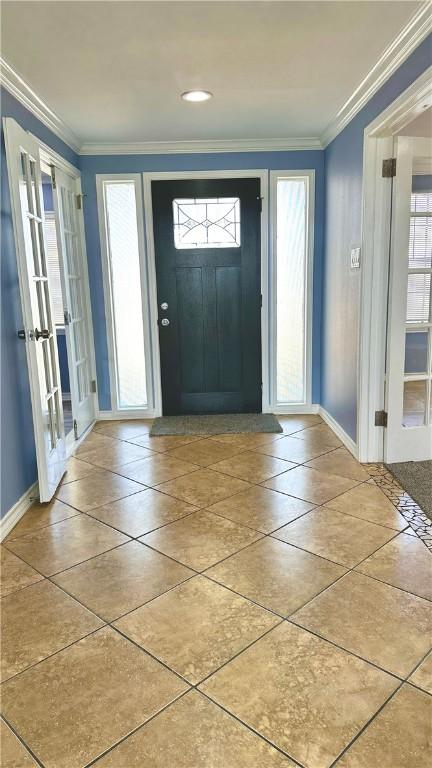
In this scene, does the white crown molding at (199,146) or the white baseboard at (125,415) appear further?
the white baseboard at (125,415)

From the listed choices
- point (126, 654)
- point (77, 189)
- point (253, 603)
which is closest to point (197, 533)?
point (253, 603)

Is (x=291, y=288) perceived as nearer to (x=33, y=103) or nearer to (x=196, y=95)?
(x=196, y=95)

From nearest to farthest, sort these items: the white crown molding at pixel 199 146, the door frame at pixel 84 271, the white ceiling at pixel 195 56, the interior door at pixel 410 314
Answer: the white ceiling at pixel 195 56 → the interior door at pixel 410 314 → the door frame at pixel 84 271 → the white crown molding at pixel 199 146

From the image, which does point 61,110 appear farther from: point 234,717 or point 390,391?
point 234,717

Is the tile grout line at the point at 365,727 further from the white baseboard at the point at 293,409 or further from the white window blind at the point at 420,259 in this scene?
the white baseboard at the point at 293,409

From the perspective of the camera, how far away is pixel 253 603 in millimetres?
1928

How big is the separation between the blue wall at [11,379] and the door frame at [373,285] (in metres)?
2.06

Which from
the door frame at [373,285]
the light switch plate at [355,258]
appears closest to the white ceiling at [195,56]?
the door frame at [373,285]

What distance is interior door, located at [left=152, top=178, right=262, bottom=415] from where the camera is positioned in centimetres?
429

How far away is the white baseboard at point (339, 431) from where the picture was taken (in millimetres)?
3491

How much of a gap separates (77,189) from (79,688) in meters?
3.72

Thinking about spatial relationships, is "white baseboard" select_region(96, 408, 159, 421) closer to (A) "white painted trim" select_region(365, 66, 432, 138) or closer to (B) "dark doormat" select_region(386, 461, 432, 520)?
(B) "dark doormat" select_region(386, 461, 432, 520)

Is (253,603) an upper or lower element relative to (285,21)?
lower

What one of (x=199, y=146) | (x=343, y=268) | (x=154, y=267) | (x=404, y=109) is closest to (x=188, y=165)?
(x=199, y=146)
